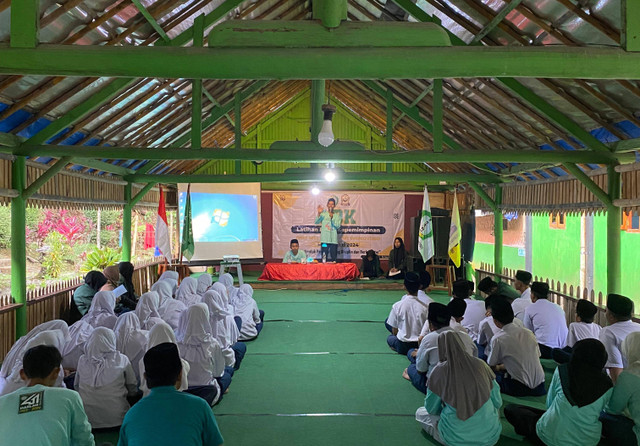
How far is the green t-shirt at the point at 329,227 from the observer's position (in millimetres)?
13672

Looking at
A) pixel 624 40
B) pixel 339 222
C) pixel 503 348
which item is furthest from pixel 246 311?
pixel 339 222

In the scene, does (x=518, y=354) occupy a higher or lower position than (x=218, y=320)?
lower

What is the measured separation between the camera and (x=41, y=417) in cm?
232

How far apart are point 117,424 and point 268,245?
10.2 meters

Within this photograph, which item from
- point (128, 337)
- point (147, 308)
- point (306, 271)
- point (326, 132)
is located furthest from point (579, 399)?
point (306, 271)

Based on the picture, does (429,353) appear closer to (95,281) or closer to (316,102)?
(316,102)

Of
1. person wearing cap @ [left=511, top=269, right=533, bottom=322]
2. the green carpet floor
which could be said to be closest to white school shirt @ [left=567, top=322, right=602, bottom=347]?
the green carpet floor

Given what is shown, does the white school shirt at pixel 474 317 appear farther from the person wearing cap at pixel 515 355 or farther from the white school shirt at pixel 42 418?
the white school shirt at pixel 42 418

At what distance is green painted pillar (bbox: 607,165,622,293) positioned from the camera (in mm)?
6223

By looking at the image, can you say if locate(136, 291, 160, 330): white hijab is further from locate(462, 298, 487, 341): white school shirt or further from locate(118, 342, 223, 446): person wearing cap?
locate(462, 298, 487, 341): white school shirt

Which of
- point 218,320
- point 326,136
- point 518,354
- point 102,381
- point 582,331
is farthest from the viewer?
point 326,136

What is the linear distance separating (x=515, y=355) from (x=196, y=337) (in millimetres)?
2950

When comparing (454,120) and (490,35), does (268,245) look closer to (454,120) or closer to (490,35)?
(454,120)

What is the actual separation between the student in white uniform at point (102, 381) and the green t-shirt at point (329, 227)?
32.2 ft
